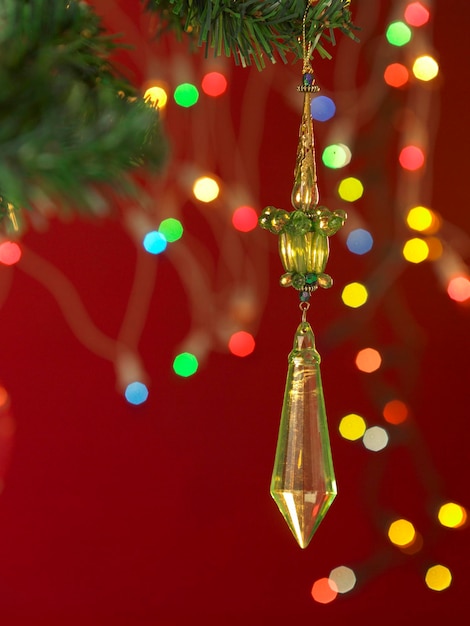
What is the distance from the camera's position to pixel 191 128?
149 cm

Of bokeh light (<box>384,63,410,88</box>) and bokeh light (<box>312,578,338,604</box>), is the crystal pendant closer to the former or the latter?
bokeh light (<box>312,578,338,604</box>)

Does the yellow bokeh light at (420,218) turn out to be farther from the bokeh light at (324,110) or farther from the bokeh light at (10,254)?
the bokeh light at (10,254)

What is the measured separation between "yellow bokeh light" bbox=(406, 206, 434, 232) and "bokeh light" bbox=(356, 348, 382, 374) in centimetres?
24

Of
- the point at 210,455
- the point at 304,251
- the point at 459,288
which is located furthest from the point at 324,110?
the point at 304,251

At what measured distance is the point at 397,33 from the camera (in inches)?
60.1

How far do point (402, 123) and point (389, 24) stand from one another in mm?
178

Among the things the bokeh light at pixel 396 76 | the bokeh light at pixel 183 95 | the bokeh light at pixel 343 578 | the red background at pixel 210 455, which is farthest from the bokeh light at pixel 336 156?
the bokeh light at pixel 343 578

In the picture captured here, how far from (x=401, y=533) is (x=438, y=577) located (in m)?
0.10

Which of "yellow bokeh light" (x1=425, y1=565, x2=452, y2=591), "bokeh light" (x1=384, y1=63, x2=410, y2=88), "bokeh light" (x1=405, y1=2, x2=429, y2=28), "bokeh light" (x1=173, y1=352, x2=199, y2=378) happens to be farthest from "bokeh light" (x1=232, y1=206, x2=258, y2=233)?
"yellow bokeh light" (x1=425, y1=565, x2=452, y2=591)

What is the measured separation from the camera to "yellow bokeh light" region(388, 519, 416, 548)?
1473 mm

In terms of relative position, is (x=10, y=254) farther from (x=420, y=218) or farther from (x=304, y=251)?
(x=304, y=251)

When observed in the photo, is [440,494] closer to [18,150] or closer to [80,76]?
[80,76]

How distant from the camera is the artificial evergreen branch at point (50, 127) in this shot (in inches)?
10.0

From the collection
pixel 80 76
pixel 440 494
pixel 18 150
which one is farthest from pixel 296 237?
pixel 440 494
